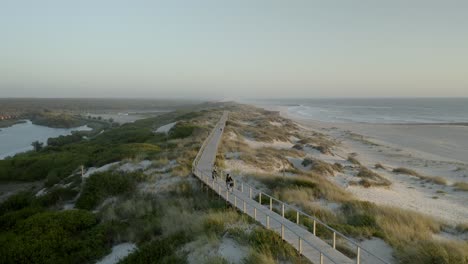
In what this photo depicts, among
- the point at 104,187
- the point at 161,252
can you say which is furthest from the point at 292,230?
the point at 104,187

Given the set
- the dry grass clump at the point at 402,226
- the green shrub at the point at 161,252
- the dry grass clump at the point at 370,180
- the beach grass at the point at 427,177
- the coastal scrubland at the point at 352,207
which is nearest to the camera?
the green shrub at the point at 161,252

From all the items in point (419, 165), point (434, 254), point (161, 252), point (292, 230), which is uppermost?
point (292, 230)

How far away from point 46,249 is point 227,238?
6652mm

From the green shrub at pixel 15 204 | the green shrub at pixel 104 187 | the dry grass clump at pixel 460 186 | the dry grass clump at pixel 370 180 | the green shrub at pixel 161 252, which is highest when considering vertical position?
the green shrub at pixel 161 252

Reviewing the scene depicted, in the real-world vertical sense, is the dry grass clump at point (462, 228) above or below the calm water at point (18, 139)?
above

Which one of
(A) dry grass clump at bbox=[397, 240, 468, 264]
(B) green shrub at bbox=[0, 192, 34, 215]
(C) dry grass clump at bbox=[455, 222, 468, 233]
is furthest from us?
(B) green shrub at bbox=[0, 192, 34, 215]

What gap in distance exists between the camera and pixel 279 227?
11.3 m

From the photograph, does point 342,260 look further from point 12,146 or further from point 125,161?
point 12,146

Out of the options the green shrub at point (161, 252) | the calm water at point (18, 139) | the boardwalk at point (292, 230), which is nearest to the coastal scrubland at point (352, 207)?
the boardwalk at point (292, 230)

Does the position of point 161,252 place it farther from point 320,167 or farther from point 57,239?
point 320,167

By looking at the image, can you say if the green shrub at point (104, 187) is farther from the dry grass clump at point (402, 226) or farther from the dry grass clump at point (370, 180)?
the dry grass clump at point (370, 180)

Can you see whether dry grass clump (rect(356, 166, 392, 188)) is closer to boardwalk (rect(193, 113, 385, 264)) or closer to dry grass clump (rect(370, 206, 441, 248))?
dry grass clump (rect(370, 206, 441, 248))

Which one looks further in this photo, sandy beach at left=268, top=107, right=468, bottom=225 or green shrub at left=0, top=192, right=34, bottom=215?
sandy beach at left=268, top=107, right=468, bottom=225

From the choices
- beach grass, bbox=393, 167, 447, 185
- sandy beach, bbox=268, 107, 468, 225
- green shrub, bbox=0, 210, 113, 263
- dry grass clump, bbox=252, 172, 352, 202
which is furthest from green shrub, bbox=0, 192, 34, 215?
beach grass, bbox=393, 167, 447, 185
